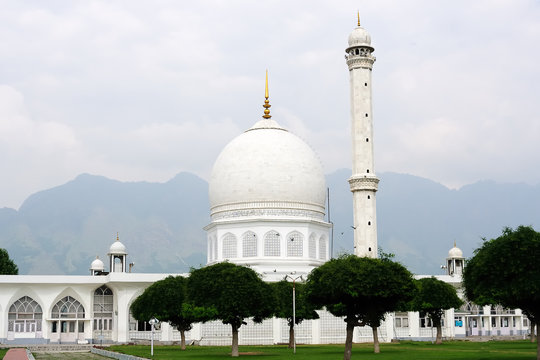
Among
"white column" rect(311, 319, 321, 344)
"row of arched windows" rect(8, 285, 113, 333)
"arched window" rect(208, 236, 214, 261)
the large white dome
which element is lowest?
"white column" rect(311, 319, 321, 344)

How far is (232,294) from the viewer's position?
120ft

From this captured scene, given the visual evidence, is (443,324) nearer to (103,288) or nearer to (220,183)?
(220,183)

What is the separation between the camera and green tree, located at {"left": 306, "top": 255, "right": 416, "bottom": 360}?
28906 millimetres

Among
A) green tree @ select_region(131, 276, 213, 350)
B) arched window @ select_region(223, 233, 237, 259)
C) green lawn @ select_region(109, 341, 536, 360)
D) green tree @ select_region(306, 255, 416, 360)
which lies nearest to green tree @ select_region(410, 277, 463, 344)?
green lawn @ select_region(109, 341, 536, 360)

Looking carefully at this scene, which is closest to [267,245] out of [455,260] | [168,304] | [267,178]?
[267,178]

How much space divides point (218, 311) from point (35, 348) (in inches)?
854

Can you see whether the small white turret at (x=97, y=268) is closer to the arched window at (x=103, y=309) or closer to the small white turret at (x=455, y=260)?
the arched window at (x=103, y=309)

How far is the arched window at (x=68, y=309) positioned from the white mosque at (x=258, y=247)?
8 cm

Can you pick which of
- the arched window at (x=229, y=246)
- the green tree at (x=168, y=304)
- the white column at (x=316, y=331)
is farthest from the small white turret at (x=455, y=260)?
the green tree at (x=168, y=304)

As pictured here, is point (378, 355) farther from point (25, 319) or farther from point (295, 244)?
point (25, 319)

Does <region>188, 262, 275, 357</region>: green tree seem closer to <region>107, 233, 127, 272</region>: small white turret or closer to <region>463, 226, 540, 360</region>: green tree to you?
<region>463, 226, 540, 360</region>: green tree

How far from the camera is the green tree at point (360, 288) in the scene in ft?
94.8

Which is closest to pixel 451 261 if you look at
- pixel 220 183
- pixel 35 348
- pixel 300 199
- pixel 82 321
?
pixel 300 199

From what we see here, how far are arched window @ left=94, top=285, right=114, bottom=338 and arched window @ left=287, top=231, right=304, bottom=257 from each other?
16055mm
